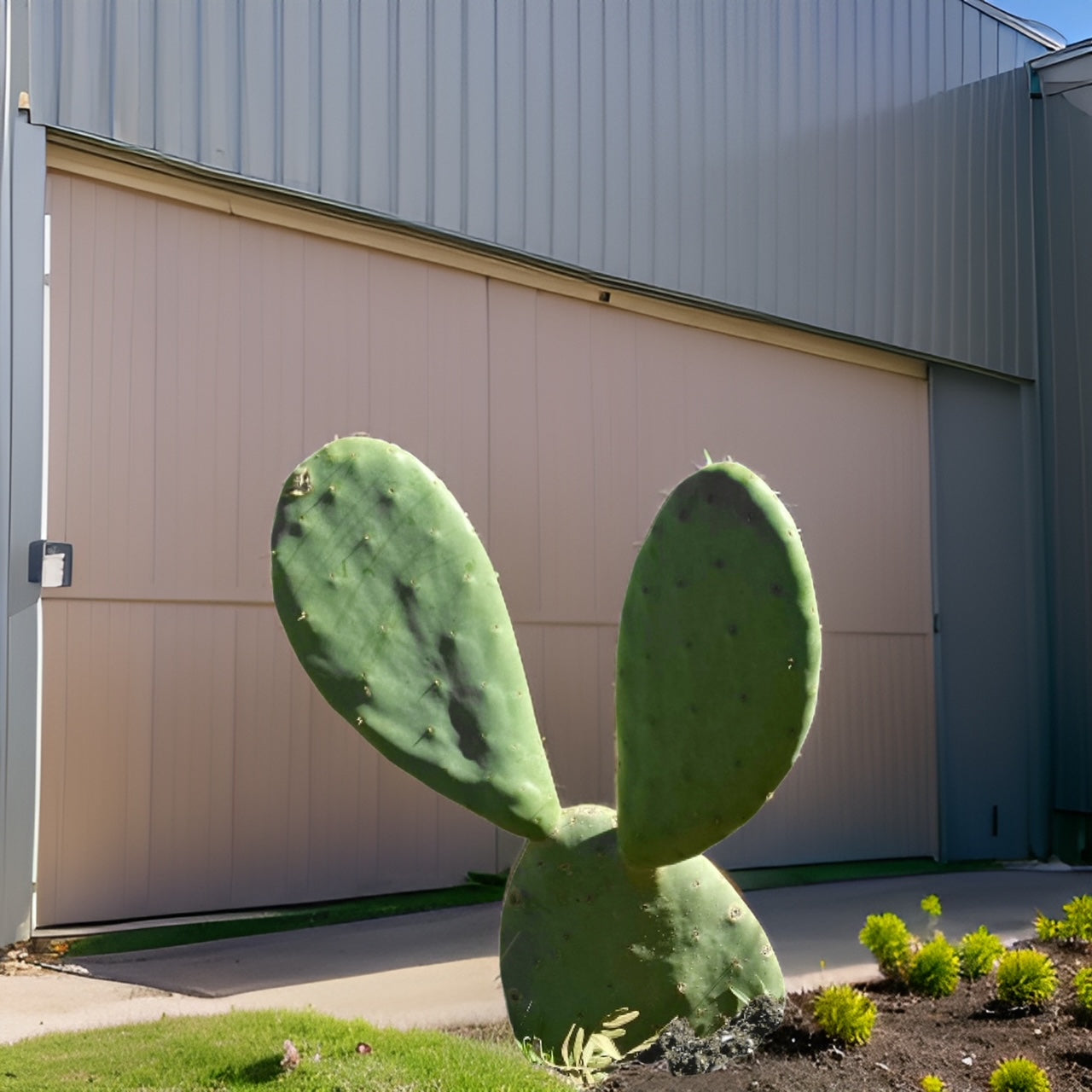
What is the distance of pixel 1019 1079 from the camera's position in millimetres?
3488

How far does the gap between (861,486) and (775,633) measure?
7941mm

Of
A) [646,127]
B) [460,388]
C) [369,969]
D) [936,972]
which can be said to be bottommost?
[369,969]

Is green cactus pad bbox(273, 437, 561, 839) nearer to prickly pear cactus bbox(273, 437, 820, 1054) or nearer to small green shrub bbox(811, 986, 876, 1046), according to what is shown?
prickly pear cactus bbox(273, 437, 820, 1054)

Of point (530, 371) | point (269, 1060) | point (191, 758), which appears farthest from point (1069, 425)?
point (269, 1060)

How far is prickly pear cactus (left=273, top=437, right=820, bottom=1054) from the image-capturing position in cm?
389

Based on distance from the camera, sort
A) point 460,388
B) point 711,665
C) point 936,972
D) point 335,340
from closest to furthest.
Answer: point 711,665
point 936,972
point 335,340
point 460,388

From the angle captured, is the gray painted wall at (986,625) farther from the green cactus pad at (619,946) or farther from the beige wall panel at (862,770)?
the green cactus pad at (619,946)

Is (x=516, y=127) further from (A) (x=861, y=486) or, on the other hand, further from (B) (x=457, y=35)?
(A) (x=861, y=486)

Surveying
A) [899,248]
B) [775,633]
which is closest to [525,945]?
→ [775,633]

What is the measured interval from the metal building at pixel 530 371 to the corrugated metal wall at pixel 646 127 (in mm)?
26

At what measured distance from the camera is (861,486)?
11250mm

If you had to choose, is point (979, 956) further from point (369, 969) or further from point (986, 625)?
point (986, 625)

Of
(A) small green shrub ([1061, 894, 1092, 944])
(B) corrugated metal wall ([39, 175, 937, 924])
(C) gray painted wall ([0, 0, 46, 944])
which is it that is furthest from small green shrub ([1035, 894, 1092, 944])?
(C) gray painted wall ([0, 0, 46, 944])

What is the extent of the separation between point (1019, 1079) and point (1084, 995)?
0.68m
